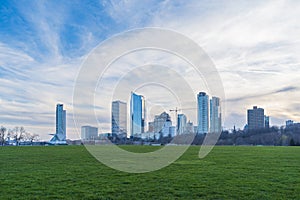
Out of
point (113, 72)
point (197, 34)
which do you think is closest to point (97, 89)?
point (113, 72)

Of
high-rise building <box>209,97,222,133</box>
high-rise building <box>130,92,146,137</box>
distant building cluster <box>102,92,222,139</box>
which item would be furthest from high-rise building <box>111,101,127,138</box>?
high-rise building <box>209,97,222,133</box>

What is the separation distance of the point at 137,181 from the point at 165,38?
1040 centimetres

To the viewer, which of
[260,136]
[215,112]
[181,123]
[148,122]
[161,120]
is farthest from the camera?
[260,136]

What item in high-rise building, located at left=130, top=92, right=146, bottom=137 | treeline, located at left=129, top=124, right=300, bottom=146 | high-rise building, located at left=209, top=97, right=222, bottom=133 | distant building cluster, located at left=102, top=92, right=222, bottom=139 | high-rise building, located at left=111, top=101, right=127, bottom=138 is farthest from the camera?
treeline, located at left=129, top=124, right=300, bottom=146

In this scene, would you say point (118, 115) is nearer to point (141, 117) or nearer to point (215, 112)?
point (141, 117)

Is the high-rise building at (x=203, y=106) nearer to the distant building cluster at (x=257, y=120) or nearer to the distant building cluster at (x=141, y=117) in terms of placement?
the distant building cluster at (x=141, y=117)

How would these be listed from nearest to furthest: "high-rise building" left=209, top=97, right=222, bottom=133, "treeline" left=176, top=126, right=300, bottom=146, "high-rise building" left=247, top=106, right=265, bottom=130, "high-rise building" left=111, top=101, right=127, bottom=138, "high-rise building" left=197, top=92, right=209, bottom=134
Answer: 1. "high-rise building" left=111, top=101, right=127, bottom=138
2. "high-rise building" left=197, top=92, right=209, bottom=134
3. "high-rise building" left=209, top=97, right=222, bottom=133
4. "treeline" left=176, top=126, right=300, bottom=146
5. "high-rise building" left=247, top=106, right=265, bottom=130

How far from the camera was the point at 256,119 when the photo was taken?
136 metres

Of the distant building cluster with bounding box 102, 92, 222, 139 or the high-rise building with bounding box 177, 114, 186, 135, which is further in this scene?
the high-rise building with bounding box 177, 114, 186, 135

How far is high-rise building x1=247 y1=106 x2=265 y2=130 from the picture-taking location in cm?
13275

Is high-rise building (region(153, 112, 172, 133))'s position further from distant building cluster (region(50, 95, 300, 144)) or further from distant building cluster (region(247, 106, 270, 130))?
distant building cluster (region(247, 106, 270, 130))

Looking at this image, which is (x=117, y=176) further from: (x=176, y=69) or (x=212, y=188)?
(x=176, y=69)

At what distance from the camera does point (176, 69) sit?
23.7 m

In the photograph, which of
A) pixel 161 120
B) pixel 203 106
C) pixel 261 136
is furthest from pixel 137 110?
pixel 261 136
